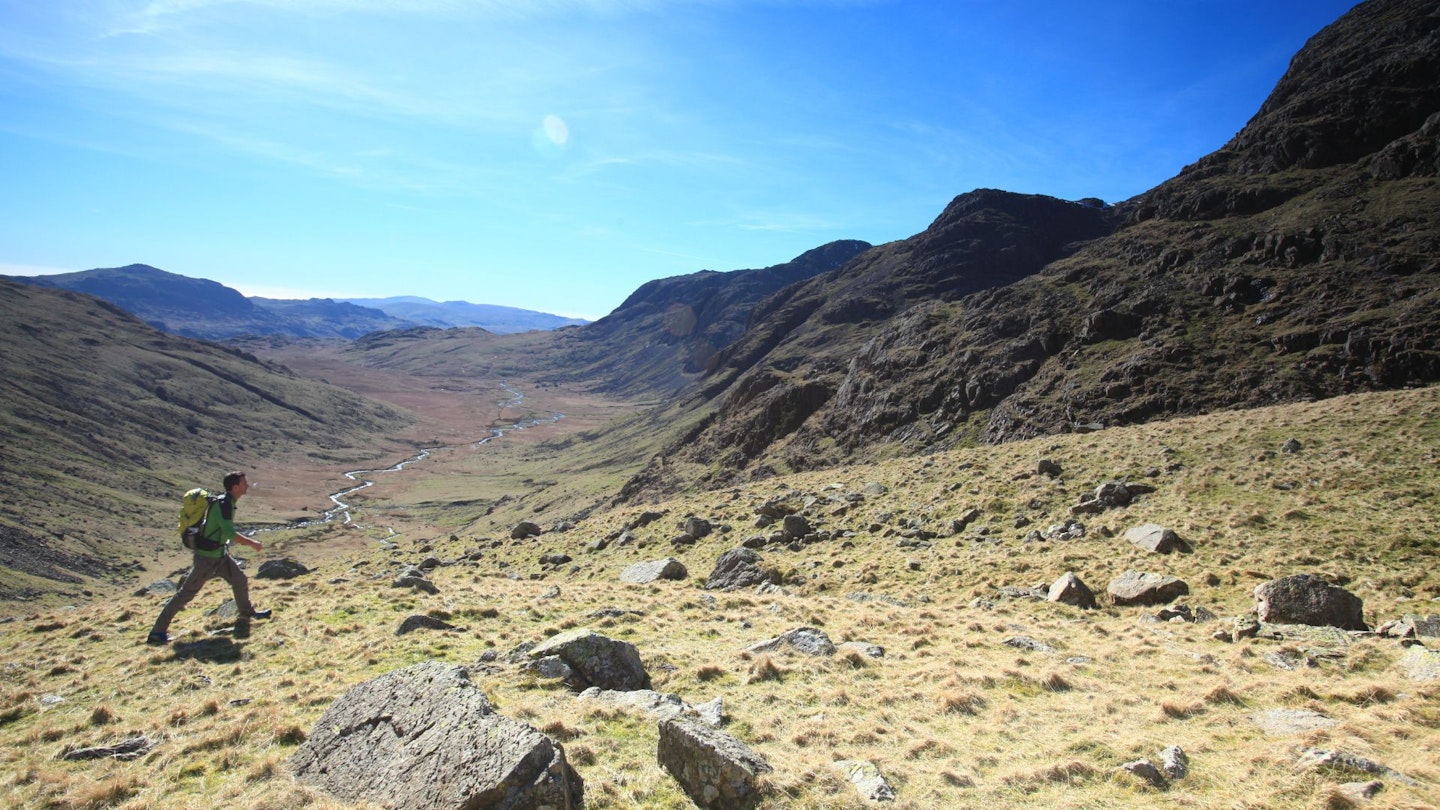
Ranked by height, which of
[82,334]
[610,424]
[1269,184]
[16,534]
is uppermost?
[1269,184]

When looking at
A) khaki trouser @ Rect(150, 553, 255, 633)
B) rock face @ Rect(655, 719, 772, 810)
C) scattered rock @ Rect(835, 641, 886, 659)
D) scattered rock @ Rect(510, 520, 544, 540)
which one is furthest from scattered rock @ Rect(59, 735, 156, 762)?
scattered rock @ Rect(510, 520, 544, 540)

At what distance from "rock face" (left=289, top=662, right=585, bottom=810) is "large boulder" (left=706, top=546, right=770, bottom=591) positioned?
18.0 meters

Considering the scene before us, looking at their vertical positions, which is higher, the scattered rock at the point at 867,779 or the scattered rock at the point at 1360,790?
the scattered rock at the point at 1360,790

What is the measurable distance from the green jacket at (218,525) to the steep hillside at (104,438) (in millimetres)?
81978

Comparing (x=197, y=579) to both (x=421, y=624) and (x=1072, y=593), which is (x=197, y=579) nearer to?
(x=421, y=624)

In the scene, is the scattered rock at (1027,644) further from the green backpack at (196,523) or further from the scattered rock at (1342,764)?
the green backpack at (196,523)

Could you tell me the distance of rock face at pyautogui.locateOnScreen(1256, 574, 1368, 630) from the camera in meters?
15.6

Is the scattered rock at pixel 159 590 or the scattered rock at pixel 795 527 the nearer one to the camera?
the scattered rock at pixel 159 590

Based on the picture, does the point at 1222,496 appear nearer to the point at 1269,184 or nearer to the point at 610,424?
the point at 1269,184

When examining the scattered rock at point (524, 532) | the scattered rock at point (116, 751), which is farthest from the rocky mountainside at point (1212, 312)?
the scattered rock at point (116, 751)

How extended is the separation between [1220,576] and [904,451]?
39240 mm

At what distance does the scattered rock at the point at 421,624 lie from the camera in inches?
607

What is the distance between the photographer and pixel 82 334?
186000 mm

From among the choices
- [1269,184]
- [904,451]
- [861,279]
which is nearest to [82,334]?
[861,279]
